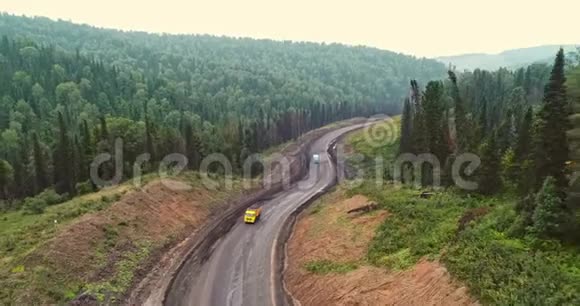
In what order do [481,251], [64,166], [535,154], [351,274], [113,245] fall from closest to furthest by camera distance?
[481,251]
[535,154]
[351,274]
[113,245]
[64,166]

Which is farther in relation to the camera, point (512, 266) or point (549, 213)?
point (549, 213)

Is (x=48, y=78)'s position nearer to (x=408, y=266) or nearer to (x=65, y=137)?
(x=65, y=137)

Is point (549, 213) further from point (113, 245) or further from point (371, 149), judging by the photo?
point (371, 149)

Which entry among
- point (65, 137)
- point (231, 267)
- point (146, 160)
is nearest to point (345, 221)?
point (231, 267)

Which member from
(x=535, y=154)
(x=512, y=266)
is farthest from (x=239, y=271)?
(x=535, y=154)

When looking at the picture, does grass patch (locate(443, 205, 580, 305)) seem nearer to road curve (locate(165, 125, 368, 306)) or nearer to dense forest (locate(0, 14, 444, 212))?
road curve (locate(165, 125, 368, 306))

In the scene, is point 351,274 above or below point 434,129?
below

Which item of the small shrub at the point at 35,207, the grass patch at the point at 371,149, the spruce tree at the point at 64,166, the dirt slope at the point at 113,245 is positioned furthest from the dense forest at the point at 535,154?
the spruce tree at the point at 64,166
